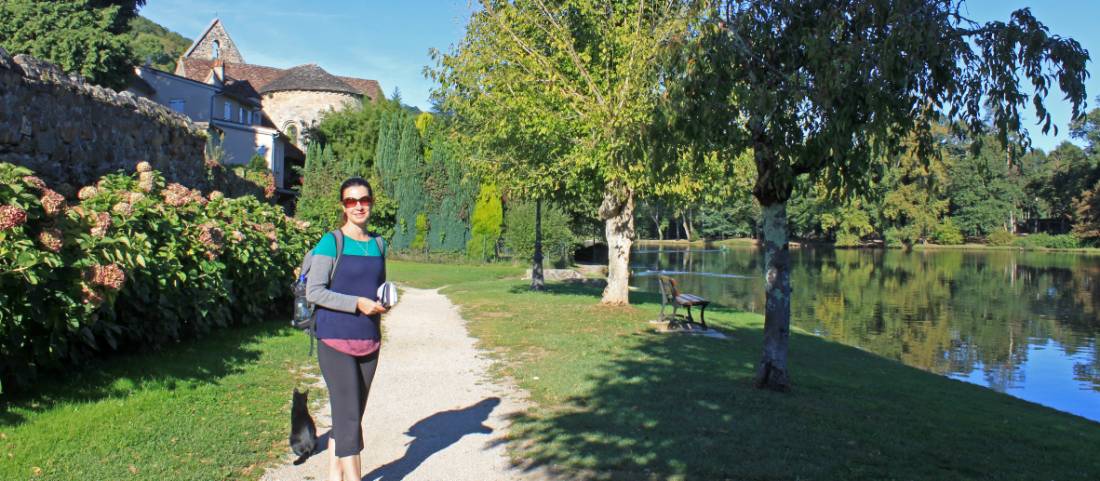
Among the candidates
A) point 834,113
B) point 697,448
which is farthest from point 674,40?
point 697,448

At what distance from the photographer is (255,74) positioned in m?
59.5

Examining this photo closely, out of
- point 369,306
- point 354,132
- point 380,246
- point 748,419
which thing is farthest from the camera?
point 354,132

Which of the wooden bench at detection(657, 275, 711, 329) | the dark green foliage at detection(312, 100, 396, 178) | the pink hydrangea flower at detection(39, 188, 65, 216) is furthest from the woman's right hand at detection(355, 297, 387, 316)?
the dark green foliage at detection(312, 100, 396, 178)

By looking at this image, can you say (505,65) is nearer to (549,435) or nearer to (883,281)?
(549,435)

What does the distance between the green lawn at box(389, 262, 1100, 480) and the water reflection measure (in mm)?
3959

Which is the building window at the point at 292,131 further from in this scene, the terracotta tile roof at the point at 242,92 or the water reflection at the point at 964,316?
the water reflection at the point at 964,316

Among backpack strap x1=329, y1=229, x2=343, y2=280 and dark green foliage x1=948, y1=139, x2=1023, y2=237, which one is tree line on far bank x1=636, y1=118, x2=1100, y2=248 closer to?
dark green foliage x1=948, y1=139, x2=1023, y2=237

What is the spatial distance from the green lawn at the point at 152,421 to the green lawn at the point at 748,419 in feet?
6.80

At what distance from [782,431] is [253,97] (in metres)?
50.3

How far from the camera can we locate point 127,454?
5.04m

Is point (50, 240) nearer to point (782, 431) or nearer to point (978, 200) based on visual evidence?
point (782, 431)

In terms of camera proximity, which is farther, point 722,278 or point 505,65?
point 722,278

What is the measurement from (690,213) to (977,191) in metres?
30.8

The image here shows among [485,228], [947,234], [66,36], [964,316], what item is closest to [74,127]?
[66,36]
